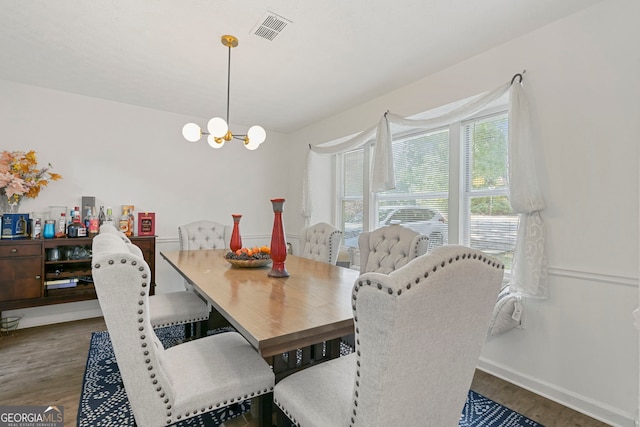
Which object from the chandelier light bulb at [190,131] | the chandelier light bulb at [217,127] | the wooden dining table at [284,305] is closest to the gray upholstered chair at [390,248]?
the wooden dining table at [284,305]

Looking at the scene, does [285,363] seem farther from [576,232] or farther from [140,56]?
[140,56]

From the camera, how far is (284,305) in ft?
4.50

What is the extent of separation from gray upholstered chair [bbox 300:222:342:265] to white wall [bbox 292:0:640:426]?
1.48 meters

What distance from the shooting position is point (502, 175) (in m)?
2.57

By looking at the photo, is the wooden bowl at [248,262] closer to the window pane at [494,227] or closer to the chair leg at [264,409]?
the chair leg at [264,409]

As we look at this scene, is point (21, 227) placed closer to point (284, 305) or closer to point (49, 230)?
point (49, 230)

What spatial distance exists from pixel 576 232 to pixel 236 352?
7.05 feet

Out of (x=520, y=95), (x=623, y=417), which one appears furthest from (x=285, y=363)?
(x=520, y=95)

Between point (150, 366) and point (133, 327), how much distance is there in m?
0.16

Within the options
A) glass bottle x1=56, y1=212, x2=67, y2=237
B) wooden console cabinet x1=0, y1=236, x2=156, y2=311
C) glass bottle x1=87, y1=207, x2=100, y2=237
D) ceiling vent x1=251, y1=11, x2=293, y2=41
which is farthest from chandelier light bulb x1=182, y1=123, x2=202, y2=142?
glass bottle x1=56, y1=212, x2=67, y2=237

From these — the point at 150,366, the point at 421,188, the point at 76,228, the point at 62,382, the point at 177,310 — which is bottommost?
the point at 62,382

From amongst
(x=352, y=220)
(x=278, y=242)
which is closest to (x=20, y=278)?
(x=278, y=242)

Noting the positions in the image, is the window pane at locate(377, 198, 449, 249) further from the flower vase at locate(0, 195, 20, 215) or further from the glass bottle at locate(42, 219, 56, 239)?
the flower vase at locate(0, 195, 20, 215)

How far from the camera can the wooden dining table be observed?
1.09m
